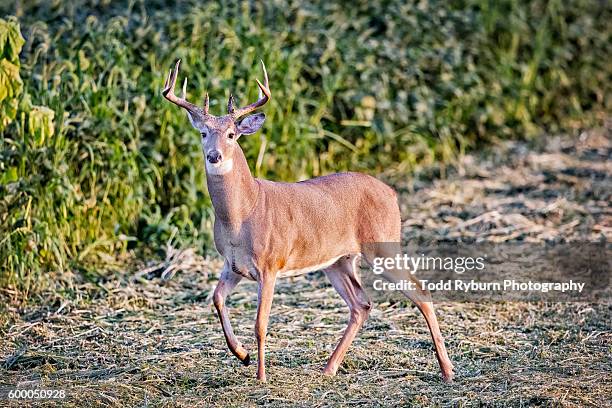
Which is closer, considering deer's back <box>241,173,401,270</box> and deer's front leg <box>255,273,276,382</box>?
deer's front leg <box>255,273,276,382</box>

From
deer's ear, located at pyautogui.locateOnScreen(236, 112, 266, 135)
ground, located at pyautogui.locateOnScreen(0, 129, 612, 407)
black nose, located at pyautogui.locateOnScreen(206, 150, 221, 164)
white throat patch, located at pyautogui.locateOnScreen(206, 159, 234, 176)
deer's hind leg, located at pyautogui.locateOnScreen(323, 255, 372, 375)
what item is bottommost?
ground, located at pyautogui.locateOnScreen(0, 129, 612, 407)

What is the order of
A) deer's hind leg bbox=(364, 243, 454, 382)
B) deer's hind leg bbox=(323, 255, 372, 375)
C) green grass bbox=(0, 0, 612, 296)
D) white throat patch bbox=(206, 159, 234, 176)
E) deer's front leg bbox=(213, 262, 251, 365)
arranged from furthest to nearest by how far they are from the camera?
1. green grass bbox=(0, 0, 612, 296)
2. deer's hind leg bbox=(323, 255, 372, 375)
3. deer's hind leg bbox=(364, 243, 454, 382)
4. deer's front leg bbox=(213, 262, 251, 365)
5. white throat patch bbox=(206, 159, 234, 176)

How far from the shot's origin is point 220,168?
588 cm

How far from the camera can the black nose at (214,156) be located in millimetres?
5727

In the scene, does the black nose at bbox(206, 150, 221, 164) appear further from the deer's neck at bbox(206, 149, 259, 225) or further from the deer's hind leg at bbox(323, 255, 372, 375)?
the deer's hind leg at bbox(323, 255, 372, 375)

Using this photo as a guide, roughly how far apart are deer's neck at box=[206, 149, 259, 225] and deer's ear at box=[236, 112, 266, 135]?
0.45 ft

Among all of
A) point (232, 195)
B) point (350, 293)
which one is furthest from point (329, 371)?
point (232, 195)

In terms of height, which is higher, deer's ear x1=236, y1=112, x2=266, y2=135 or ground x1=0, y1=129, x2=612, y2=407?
deer's ear x1=236, y1=112, x2=266, y2=135

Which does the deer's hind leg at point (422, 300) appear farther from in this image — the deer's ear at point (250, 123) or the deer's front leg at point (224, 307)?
the deer's ear at point (250, 123)

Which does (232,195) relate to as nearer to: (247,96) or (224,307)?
(224,307)

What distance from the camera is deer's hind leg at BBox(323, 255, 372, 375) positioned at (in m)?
6.36

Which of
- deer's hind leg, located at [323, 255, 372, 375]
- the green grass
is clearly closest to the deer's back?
deer's hind leg, located at [323, 255, 372, 375]

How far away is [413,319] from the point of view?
7.34 metres

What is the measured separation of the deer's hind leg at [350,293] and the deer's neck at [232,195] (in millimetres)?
802
